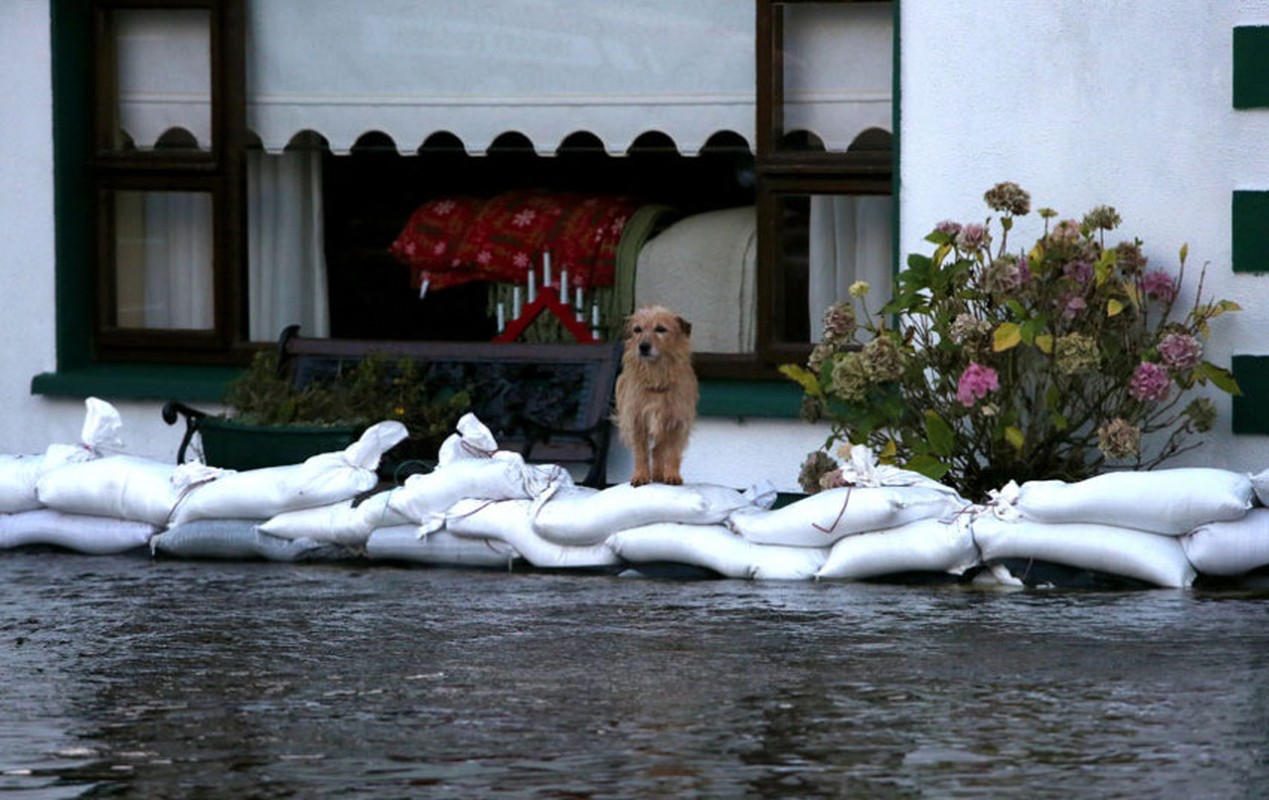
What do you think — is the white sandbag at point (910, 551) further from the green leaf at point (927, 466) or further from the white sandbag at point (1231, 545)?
the white sandbag at point (1231, 545)

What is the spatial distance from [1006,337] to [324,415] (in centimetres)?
276

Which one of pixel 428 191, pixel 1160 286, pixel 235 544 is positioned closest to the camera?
pixel 1160 286

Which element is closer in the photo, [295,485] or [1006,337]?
[1006,337]

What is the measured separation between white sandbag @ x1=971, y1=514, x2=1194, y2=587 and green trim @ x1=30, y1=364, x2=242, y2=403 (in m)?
3.62

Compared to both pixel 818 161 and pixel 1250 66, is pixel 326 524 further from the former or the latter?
pixel 1250 66

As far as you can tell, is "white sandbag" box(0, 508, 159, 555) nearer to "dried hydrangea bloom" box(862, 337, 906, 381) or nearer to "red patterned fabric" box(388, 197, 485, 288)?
"red patterned fabric" box(388, 197, 485, 288)

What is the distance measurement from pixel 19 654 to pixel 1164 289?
13.8 ft

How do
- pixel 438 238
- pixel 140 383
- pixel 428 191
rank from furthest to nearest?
pixel 428 191 < pixel 438 238 < pixel 140 383

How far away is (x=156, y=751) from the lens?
230 inches

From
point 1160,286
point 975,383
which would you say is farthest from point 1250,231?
point 975,383

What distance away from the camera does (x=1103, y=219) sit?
880 cm

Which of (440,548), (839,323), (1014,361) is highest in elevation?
(839,323)

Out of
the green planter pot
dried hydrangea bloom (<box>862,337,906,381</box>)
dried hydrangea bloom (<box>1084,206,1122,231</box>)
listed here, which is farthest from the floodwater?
dried hydrangea bloom (<box>1084,206,1122,231</box>)

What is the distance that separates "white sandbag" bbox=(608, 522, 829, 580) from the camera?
8375 millimetres
